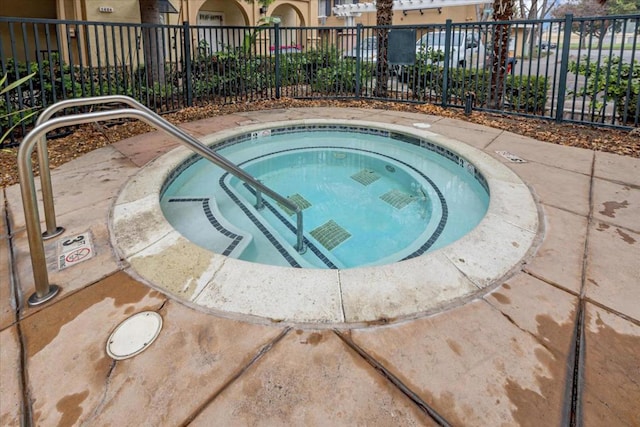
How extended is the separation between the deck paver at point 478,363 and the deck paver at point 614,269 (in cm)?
35

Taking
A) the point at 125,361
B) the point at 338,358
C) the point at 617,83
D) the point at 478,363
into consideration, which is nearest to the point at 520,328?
the point at 478,363

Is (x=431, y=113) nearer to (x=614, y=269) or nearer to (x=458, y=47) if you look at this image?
(x=458, y=47)

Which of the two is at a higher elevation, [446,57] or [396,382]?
[446,57]

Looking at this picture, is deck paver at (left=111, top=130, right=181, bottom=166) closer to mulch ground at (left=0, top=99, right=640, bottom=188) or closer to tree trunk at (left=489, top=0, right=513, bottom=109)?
mulch ground at (left=0, top=99, right=640, bottom=188)

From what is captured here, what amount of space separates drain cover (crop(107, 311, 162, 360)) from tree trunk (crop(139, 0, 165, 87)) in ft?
16.3

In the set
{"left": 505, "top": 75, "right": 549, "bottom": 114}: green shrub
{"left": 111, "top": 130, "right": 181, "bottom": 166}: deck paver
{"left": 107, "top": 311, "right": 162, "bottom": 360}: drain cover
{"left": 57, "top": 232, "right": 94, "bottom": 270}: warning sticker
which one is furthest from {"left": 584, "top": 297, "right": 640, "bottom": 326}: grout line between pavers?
{"left": 505, "top": 75, "right": 549, "bottom": 114}: green shrub

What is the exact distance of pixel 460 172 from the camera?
399cm

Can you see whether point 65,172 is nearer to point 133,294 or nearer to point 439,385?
point 133,294

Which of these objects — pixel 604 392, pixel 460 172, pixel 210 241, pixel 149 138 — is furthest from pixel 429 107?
pixel 604 392

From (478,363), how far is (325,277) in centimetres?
82

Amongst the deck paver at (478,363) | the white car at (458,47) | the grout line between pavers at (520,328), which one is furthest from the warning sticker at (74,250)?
the white car at (458,47)

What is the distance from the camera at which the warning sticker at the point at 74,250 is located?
A: 2.12m

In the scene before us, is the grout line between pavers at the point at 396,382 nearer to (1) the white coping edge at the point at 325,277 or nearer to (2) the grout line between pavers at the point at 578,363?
(1) the white coping edge at the point at 325,277

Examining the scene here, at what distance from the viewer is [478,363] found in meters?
1.46
